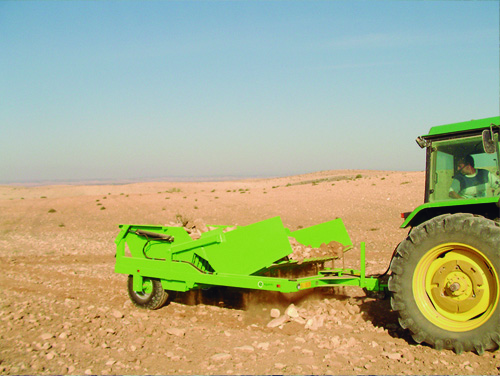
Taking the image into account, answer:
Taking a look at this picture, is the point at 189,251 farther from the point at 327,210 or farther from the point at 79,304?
the point at 327,210

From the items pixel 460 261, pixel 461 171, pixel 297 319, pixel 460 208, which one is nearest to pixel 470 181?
pixel 461 171

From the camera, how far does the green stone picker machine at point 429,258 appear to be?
4.42 m

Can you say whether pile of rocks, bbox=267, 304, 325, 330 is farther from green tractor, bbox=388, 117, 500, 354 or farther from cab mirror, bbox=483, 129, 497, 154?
cab mirror, bbox=483, 129, 497, 154

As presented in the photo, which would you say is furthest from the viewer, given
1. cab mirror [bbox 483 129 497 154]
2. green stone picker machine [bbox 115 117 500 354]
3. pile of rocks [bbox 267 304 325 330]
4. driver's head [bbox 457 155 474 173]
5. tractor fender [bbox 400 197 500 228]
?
pile of rocks [bbox 267 304 325 330]

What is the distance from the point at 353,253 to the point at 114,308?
6.80 metres

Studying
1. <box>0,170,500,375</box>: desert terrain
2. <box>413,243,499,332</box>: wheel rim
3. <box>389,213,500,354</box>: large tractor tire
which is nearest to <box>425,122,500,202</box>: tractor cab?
<box>389,213,500,354</box>: large tractor tire

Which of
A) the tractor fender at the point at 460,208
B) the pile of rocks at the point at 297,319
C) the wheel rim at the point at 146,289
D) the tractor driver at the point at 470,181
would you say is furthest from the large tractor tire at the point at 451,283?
the wheel rim at the point at 146,289

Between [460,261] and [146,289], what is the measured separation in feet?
14.3

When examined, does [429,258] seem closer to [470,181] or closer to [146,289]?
[470,181]

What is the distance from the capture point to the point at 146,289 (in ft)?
21.7

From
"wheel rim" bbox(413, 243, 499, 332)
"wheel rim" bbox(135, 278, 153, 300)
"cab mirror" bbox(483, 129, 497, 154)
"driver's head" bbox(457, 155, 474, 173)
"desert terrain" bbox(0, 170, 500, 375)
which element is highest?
"cab mirror" bbox(483, 129, 497, 154)

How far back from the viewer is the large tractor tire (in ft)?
14.1

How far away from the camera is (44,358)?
4516 mm

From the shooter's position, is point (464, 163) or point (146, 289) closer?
point (464, 163)
